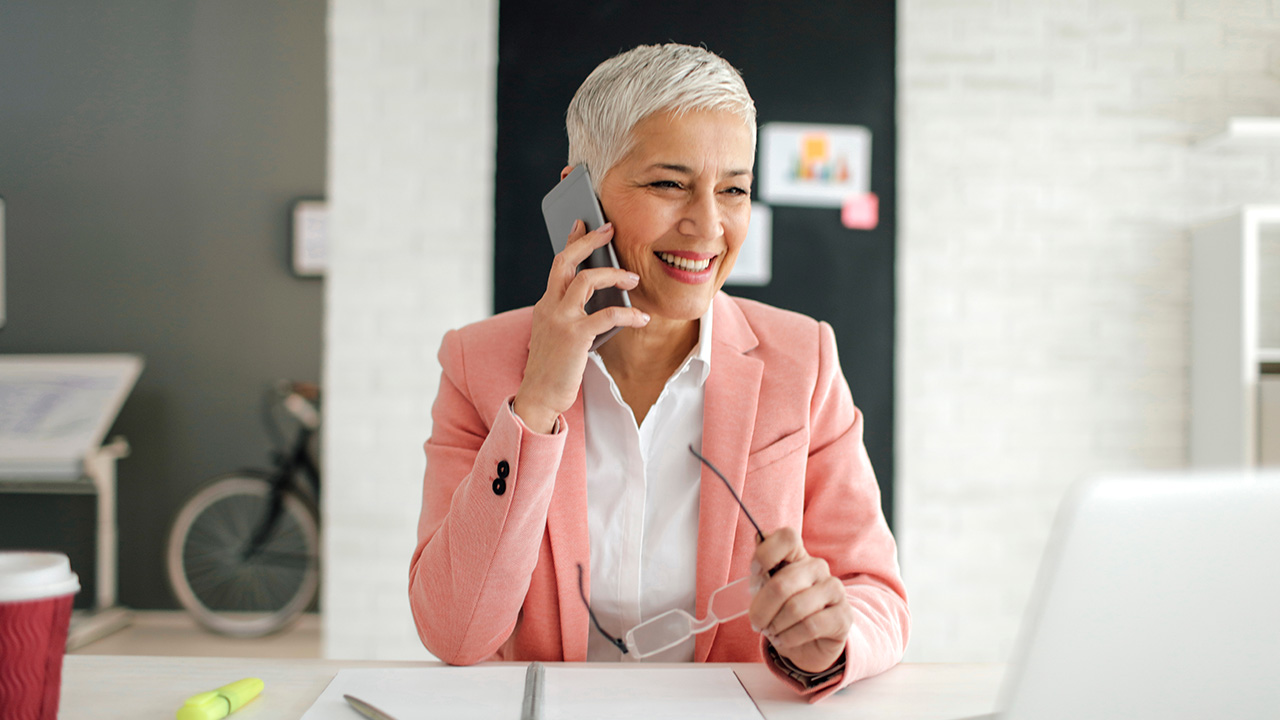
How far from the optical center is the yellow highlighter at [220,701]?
708 mm

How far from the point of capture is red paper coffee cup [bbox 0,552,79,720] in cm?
58

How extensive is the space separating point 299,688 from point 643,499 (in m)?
0.52

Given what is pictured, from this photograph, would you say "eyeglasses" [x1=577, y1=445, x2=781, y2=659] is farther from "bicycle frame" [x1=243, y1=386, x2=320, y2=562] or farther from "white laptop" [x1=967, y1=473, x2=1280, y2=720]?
"bicycle frame" [x1=243, y1=386, x2=320, y2=562]

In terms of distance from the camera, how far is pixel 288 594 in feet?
12.6

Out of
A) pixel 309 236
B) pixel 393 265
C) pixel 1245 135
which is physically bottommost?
pixel 393 265

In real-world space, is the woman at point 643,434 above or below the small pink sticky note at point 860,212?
below

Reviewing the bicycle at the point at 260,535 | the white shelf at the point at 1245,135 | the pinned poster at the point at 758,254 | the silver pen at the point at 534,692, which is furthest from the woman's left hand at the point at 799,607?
the bicycle at the point at 260,535

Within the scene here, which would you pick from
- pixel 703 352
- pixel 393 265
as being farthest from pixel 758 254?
pixel 703 352

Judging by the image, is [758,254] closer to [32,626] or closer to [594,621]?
[594,621]

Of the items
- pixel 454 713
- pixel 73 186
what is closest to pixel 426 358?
pixel 454 713

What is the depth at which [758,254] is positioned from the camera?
103 inches

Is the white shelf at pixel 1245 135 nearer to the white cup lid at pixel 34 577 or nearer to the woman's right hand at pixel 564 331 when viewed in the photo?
the woman's right hand at pixel 564 331

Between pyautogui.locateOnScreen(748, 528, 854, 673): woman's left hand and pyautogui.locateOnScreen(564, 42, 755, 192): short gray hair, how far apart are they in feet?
1.97

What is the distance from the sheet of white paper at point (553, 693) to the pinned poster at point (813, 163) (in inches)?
79.7
